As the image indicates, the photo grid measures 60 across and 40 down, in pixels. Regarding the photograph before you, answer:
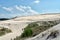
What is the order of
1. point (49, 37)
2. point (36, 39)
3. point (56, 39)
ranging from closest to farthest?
1. point (56, 39)
2. point (49, 37)
3. point (36, 39)

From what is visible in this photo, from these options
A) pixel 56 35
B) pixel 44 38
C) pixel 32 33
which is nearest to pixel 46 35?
pixel 44 38

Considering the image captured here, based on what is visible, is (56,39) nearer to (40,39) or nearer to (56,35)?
(56,35)

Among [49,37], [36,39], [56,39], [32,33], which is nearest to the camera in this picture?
[56,39]

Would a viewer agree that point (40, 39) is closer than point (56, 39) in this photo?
No

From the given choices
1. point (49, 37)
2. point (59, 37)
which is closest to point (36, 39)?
point (49, 37)

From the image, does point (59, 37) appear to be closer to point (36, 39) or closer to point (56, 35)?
point (56, 35)

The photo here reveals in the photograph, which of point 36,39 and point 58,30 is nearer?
point 58,30

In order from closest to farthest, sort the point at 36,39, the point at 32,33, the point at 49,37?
the point at 49,37, the point at 36,39, the point at 32,33

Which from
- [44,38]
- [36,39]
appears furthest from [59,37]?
[36,39]
